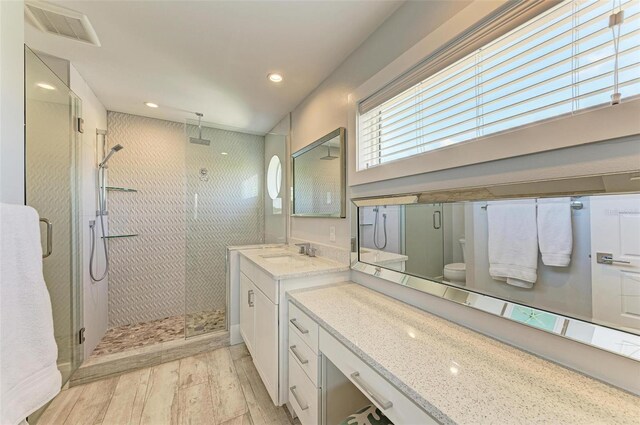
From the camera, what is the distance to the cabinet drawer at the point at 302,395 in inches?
46.6

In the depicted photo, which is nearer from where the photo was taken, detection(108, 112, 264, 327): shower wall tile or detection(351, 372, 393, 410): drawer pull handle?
detection(351, 372, 393, 410): drawer pull handle

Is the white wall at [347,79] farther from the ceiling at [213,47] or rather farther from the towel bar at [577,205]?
the towel bar at [577,205]

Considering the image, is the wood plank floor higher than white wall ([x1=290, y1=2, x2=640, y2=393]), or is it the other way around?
white wall ([x1=290, y1=2, x2=640, y2=393])

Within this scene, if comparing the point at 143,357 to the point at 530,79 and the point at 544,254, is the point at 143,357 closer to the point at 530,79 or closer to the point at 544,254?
the point at 544,254

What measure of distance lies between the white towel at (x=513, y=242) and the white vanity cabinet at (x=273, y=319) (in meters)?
0.97

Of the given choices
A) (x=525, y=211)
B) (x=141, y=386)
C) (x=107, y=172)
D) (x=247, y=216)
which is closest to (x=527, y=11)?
(x=525, y=211)

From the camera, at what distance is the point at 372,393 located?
821mm

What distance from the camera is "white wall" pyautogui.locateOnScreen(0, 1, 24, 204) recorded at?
99cm

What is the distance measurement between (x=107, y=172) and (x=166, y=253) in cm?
112

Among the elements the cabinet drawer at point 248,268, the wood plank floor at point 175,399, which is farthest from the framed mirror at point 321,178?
the wood plank floor at point 175,399

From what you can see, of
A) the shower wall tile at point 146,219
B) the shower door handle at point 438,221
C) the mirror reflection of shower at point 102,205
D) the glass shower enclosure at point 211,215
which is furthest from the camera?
the shower wall tile at point 146,219

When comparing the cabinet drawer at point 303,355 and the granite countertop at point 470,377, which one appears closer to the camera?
the granite countertop at point 470,377

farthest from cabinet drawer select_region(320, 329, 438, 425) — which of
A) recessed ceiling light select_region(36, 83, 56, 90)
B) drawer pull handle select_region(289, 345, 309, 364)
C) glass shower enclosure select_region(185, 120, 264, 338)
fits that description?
recessed ceiling light select_region(36, 83, 56, 90)

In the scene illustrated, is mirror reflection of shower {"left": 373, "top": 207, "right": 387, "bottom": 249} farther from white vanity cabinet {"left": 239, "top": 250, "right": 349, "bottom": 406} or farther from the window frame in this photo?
white vanity cabinet {"left": 239, "top": 250, "right": 349, "bottom": 406}
